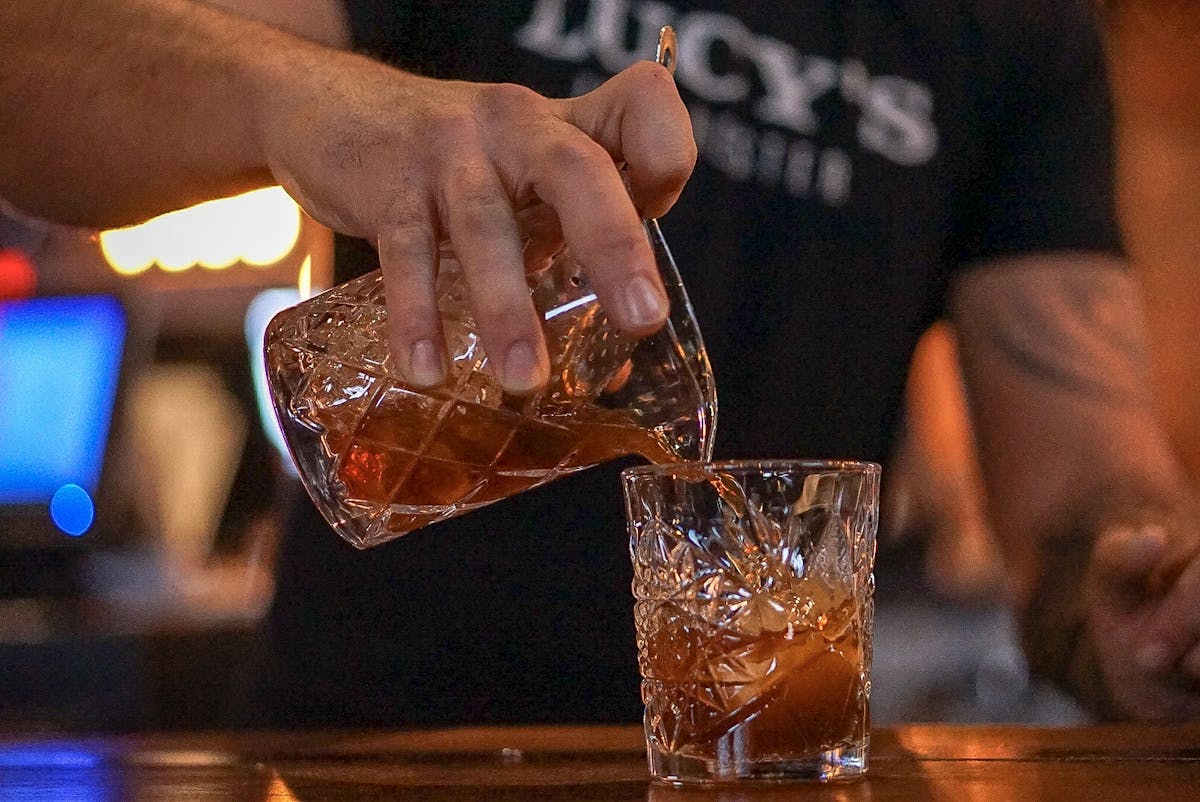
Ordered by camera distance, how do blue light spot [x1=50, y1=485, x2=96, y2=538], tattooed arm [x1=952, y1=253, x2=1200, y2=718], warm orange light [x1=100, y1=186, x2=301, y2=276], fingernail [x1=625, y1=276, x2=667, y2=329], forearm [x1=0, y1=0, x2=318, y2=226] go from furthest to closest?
warm orange light [x1=100, y1=186, x2=301, y2=276] < blue light spot [x1=50, y1=485, x2=96, y2=538] < tattooed arm [x1=952, y1=253, x2=1200, y2=718] < forearm [x1=0, y1=0, x2=318, y2=226] < fingernail [x1=625, y1=276, x2=667, y2=329]

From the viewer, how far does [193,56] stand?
1.07 meters

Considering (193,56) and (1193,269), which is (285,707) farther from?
(1193,269)

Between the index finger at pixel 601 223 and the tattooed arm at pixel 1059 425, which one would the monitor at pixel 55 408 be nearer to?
the tattooed arm at pixel 1059 425

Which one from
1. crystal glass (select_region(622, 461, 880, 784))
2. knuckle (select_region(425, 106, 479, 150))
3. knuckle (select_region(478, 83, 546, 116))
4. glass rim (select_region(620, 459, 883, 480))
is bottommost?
crystal glass (select_region(622, 461, 880, 784))

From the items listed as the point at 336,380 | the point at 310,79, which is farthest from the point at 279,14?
the point at 336,380

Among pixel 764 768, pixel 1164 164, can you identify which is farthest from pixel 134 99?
pixel 1164 164

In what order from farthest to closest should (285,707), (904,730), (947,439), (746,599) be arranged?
1. (947,439)
2. (285,707)
3. (904,730)
4. (746,599)

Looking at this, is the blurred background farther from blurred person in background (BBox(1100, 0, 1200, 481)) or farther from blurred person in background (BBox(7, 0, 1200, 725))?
blurred person in background (BBox(1100, 0, 1200, 481))

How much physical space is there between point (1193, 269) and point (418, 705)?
9.31 feet

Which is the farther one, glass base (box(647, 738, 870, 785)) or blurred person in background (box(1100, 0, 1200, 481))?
blurred person in background (box(1100, 0, 1200, 481))

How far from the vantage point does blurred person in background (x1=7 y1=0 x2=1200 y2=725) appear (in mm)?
864

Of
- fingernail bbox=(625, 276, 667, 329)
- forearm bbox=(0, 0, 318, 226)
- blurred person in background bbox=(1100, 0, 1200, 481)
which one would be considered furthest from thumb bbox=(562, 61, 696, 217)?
blurred person in background bbox=(1100, 0, 1200, 481)

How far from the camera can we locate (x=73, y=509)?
3230 mm

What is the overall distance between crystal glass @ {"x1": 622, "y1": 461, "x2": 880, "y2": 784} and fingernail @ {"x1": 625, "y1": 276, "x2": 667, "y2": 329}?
114mm
